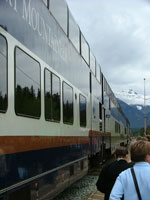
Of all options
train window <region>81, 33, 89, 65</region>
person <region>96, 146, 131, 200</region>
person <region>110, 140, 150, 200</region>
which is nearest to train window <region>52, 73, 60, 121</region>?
person <region>96, 146, 131, 200</region>

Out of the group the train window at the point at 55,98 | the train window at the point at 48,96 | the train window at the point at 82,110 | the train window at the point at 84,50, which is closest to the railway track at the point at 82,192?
the train window at the point at 82,110

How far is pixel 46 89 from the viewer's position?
6051 mm

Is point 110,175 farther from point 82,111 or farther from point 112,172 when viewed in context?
point 82,111

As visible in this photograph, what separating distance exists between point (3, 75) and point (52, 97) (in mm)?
2238

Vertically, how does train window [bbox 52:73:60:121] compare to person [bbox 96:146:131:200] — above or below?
above

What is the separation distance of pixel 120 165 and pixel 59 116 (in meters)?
2.84

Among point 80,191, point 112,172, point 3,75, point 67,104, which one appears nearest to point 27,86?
point 3,75

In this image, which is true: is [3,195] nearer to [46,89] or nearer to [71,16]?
[46,89]

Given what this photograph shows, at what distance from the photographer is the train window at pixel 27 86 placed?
15.5ft

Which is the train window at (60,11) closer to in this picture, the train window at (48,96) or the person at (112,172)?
the train window at (48,96)

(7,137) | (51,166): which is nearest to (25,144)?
(7,137)

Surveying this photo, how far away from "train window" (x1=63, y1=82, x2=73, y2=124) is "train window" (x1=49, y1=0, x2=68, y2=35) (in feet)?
4.25

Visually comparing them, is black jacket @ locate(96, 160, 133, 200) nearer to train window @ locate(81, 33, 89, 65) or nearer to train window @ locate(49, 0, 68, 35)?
train window @ locate(49, 0, 68, 35)

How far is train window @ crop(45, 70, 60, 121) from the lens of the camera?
239 inches
